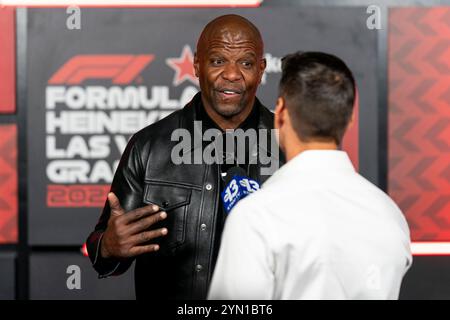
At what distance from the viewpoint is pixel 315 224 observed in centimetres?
127

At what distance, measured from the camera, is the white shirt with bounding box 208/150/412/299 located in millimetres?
1261

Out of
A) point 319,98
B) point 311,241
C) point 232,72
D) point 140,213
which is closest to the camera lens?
point 311,241

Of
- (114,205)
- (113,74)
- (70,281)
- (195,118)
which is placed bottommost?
(70,281)

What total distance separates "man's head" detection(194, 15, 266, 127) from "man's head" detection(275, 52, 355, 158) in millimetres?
773

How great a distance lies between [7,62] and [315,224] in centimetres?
284

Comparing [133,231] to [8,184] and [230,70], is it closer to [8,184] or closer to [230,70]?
[230,70]

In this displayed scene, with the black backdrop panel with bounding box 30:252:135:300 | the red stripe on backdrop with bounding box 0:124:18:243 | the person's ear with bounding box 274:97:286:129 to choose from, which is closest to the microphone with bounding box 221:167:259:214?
the person's ear with bounding box 274:97:286:129

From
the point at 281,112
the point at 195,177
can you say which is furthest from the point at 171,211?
the point at 281,112

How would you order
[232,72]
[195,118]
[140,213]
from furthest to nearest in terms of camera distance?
[195,118]
[232,72]
[140,213]

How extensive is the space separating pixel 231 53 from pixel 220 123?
218 mm

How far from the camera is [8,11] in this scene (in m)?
3.71

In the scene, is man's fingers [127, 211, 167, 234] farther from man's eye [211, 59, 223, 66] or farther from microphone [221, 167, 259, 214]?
man's eye [211, 59, 223, 66]

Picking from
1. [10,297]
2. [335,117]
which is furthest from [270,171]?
[10,297]

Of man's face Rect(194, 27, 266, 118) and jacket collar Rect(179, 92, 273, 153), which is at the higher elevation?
man's face Rect(194, 27, 266, 118)
